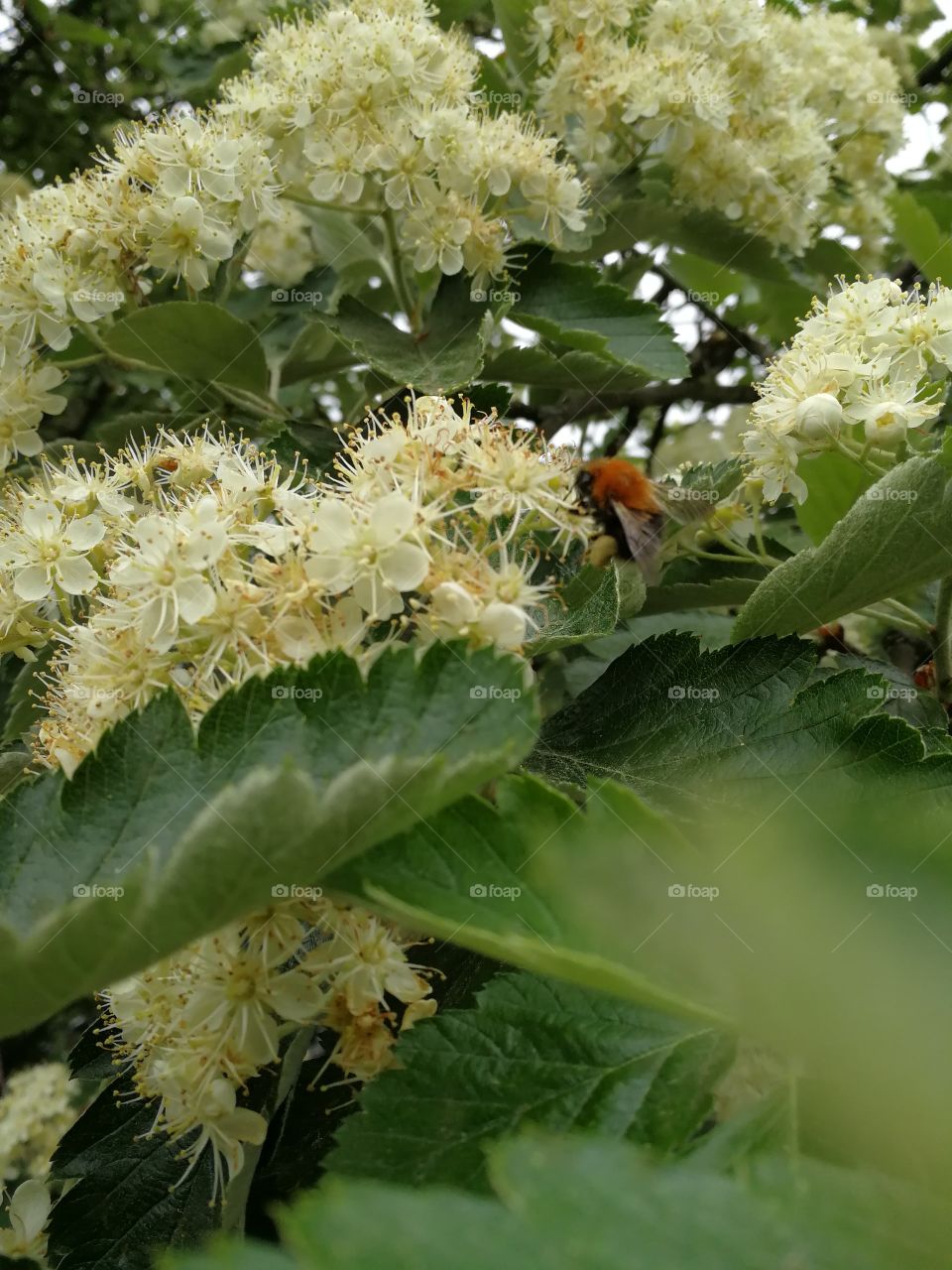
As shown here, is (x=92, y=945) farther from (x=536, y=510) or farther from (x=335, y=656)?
(x=536, y=510)

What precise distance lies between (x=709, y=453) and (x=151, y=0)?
2571 mm

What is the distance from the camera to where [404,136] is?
1.90m

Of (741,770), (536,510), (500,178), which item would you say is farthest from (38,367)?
(741,770)

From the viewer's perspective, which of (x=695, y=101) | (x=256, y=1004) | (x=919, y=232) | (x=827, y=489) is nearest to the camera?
(x=256, y=1004)

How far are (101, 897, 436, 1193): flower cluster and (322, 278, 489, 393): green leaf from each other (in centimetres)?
91

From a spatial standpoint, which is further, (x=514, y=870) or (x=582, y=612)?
(x=582, y=612)

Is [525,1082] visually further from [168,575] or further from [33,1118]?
[33,1118]

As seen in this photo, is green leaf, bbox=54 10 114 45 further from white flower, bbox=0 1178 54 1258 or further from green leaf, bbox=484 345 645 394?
white flower, bbox=0 1178 54 1258

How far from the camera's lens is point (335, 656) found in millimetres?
893

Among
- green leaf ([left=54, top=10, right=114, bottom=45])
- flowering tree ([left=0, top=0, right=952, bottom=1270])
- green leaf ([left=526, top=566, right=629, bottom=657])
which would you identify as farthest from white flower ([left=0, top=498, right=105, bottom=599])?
green leaf ([left=54, top=10, right=114, bottom=45])

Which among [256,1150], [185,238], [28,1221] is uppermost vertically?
[185,238]

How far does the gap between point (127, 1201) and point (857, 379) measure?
137 cm

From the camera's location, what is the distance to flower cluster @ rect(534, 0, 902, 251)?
2234 mm

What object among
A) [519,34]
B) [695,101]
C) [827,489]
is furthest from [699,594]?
[519,34]
